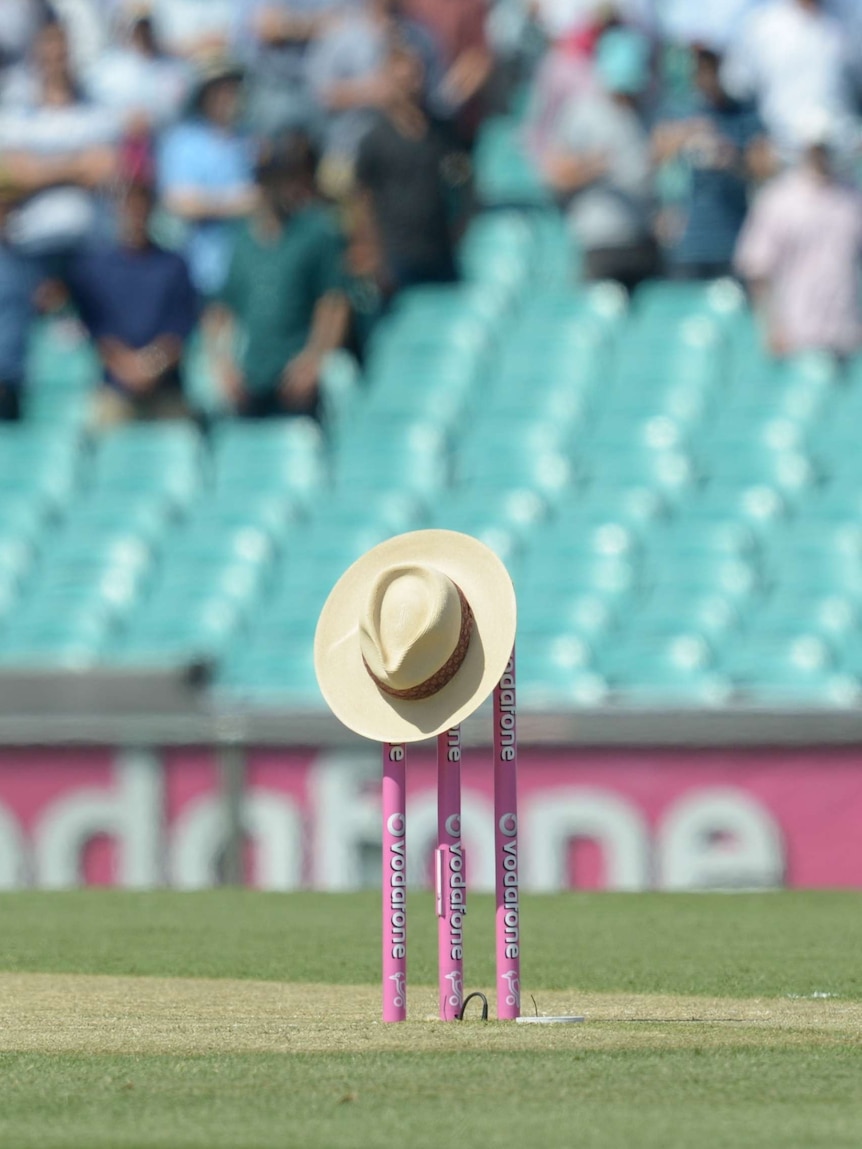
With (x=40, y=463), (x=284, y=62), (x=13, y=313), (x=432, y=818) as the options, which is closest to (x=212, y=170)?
(x=284, y=62)

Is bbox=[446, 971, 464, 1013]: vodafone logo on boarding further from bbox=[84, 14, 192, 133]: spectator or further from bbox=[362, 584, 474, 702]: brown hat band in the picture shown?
bbox=[84, 14, 192, 133]: spectator

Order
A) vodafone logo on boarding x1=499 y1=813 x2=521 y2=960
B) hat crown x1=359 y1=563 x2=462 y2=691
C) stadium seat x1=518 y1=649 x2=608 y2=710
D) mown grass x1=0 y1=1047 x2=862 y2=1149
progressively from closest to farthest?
mown grass x1=0 y1=1047 x2=862 y2=1149 < hat crown x1=359 y1=563 x2=462 y2=691 < vodafone logo on boarding x1=499 y1=813 x2=521 y2=960 < stadium seat x1=518 y1=649 x2=608 y2=710

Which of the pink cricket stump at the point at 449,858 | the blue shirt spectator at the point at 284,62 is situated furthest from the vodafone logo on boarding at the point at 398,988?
the blue shirt spectator at the point at 284,62

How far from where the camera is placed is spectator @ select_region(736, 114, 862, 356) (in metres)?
17.0

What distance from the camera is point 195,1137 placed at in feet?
16.6

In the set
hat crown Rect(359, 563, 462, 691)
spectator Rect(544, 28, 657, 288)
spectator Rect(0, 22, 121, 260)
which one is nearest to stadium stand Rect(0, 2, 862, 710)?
spectator Rect(544, 28, 657, 288)

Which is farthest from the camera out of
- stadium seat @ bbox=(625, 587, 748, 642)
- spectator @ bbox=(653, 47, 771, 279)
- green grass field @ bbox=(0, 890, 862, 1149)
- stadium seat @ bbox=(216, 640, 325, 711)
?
spectator @ bbox=(653, 47, 771, 279)

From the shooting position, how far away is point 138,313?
60.1ft

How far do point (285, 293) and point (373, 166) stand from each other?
50.4 inches

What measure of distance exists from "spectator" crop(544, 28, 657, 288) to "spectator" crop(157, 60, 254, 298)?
2.38 meters

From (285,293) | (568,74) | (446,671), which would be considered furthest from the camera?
(568,74)

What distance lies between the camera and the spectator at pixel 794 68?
1827 cm

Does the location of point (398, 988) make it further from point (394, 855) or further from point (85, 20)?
point (85, 20)

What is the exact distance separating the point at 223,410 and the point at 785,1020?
39.6 feet
